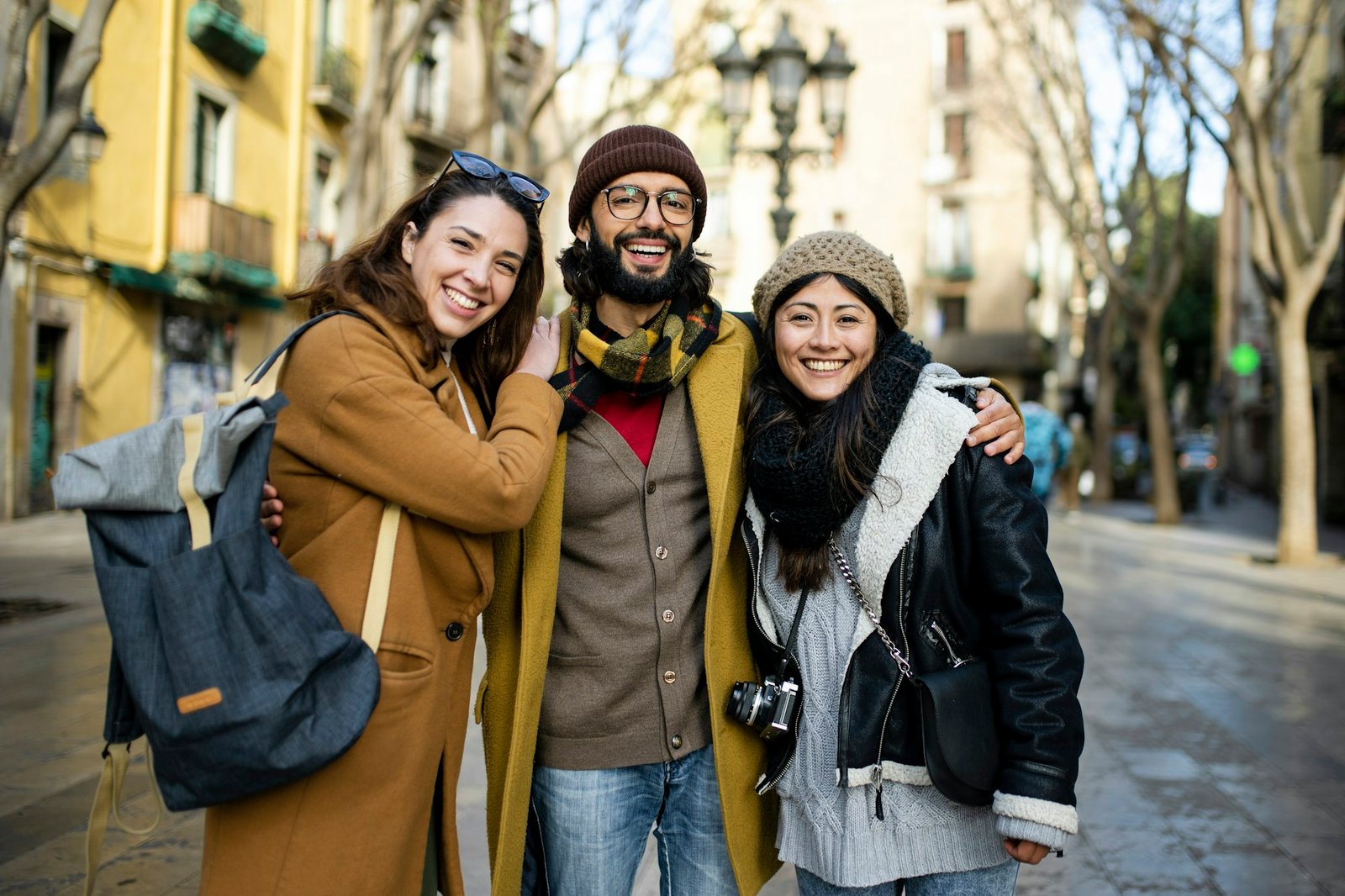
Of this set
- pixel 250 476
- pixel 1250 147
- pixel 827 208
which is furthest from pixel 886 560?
pixel 827 208

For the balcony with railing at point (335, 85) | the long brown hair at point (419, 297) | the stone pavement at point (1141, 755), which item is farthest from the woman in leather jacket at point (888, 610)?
the balcony with railing at point (335, 85)

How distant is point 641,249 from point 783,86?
7.46 m

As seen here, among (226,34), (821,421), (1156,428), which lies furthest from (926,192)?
(821,421)

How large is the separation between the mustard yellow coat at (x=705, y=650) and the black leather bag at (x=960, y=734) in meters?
0.46

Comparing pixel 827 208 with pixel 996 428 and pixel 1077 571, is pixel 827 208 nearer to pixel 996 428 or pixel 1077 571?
pixel 1077 571

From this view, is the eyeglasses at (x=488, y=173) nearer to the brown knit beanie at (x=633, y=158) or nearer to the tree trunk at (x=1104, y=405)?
the brown knit beanie at (x=633, y=158)

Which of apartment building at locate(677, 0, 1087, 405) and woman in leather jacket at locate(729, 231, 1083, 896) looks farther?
apartment building at locate(677, 0, 1087, 405)

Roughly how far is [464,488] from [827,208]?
3344 centimetres

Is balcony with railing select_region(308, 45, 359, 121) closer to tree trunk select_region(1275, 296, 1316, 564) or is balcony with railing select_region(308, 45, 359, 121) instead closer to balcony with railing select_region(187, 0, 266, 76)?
balcony with railing select_region(187, 0, 266, 76)

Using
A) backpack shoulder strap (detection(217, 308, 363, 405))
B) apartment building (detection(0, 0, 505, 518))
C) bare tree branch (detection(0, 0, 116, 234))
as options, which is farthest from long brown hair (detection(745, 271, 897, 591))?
apartment building (detection(0, 0, 505, 518))

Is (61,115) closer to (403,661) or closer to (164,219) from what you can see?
(403,661)

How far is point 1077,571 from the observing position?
11578 mm

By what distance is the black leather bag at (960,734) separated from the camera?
1976 millimetres

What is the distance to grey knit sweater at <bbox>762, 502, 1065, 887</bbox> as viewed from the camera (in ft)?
6.84
